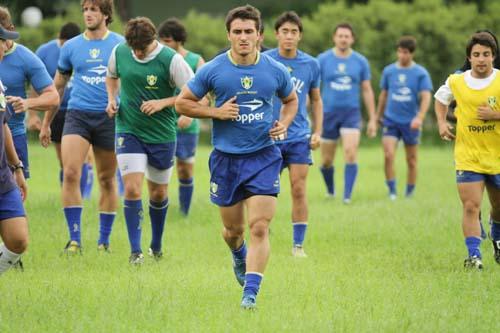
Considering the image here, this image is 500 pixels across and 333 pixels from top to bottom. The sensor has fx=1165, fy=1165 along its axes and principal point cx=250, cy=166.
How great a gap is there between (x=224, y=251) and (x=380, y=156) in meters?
17.2

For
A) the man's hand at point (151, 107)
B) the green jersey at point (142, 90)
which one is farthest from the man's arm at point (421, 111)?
the man's hand at point (151, 107)

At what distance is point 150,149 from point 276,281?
2148 mm

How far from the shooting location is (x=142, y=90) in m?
11.7

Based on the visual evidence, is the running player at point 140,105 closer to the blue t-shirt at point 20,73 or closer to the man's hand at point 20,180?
the blue t-shirt at point 20,73

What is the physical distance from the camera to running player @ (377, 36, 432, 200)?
19.6 m

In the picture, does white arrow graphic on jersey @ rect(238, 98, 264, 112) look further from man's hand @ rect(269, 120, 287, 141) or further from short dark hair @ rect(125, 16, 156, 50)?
short dark hair @ rect(125, 16, 156, 50)

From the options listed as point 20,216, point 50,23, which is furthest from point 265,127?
point 50,23

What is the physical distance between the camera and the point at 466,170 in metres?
11.3

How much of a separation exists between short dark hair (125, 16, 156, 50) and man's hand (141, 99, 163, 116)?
544mm

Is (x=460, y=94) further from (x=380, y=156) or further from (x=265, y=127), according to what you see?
(x=380, y=156)

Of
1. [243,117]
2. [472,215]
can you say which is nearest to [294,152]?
[472,215]

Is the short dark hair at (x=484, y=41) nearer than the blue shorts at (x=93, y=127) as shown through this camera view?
Yes

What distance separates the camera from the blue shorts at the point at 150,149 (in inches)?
462

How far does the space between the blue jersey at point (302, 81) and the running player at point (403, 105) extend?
6507 mm
